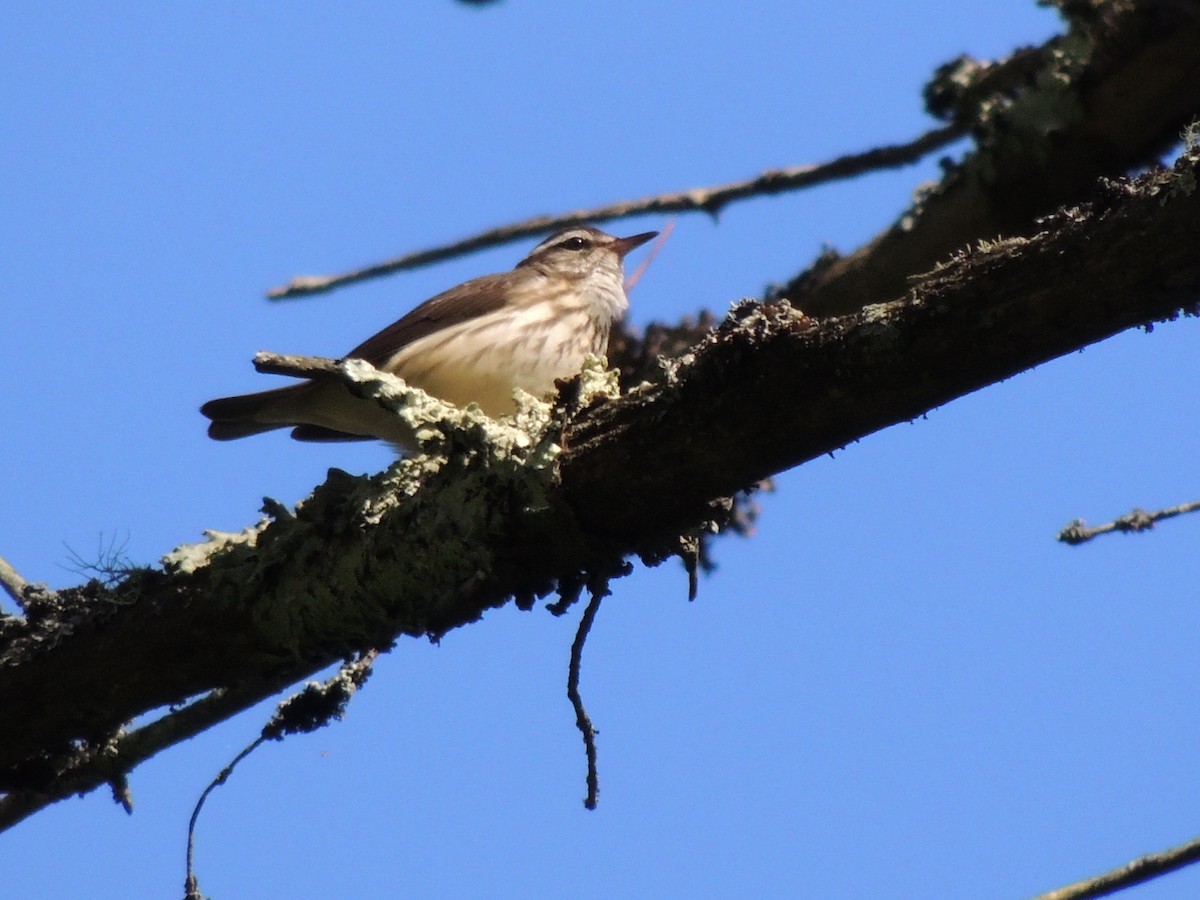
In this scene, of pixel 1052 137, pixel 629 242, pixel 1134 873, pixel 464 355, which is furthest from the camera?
pixel 629 242

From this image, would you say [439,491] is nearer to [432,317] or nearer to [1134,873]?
[1134,873]

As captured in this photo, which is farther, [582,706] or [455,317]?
[455,317]

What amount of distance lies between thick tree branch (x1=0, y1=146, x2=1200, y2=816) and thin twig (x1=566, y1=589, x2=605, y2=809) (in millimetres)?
103

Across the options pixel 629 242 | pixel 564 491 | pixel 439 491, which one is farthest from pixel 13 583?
pixel 629 242

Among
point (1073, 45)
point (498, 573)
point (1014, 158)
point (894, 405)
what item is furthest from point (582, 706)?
point (1073, 45)

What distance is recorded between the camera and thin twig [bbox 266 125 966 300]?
4961 millimetres

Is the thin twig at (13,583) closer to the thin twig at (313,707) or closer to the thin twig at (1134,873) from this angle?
the thin twig at (313,707)

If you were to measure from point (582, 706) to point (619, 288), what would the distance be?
373cm

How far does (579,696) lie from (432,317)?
3167mm

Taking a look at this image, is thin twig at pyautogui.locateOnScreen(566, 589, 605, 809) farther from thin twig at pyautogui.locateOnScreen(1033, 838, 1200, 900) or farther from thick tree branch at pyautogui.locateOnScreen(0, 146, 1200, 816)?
thin twig at pyautogui.locateOnScreen(1033, 838, 1200, 900)

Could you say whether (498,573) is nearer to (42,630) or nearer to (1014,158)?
(42,630)

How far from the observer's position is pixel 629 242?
795cm

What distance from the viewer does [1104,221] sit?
2.68m

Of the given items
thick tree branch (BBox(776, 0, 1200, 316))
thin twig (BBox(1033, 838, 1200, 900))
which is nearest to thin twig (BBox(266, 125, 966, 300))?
thick tree branch (BBox(776, 0, 1200, 316))
